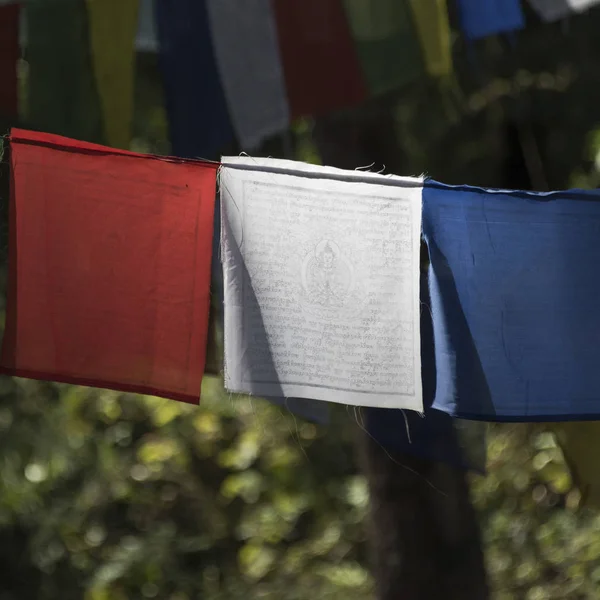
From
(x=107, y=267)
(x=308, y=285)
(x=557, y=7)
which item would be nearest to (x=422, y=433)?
(x=308, y=285)

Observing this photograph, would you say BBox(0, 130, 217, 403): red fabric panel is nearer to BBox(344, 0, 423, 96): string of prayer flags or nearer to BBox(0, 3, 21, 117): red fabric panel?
BBox(0, 3, 21, 117): red fabric panel

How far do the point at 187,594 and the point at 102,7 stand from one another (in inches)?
165

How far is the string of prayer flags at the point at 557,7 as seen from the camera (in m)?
4.40

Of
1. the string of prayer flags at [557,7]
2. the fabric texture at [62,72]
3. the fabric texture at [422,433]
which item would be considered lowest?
the fabric texture at [422,433]

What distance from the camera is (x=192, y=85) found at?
4316 millimetres

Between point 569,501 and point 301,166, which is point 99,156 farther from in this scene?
point 569,501

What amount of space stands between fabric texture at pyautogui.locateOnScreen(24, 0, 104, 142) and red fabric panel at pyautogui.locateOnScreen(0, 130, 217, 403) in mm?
914

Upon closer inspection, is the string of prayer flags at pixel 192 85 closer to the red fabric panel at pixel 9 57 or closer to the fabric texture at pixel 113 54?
the fabric texture at pixel 113 54

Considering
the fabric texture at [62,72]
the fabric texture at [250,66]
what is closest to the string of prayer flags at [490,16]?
the fabric texture at [250,66]

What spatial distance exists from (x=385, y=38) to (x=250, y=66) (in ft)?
1.63

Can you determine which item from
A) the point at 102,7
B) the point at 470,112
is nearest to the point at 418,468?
the point at 102,7

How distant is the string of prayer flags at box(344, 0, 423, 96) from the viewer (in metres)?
4.31

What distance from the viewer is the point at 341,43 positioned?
4305 millimetres

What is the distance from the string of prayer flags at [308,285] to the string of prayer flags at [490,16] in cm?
128
